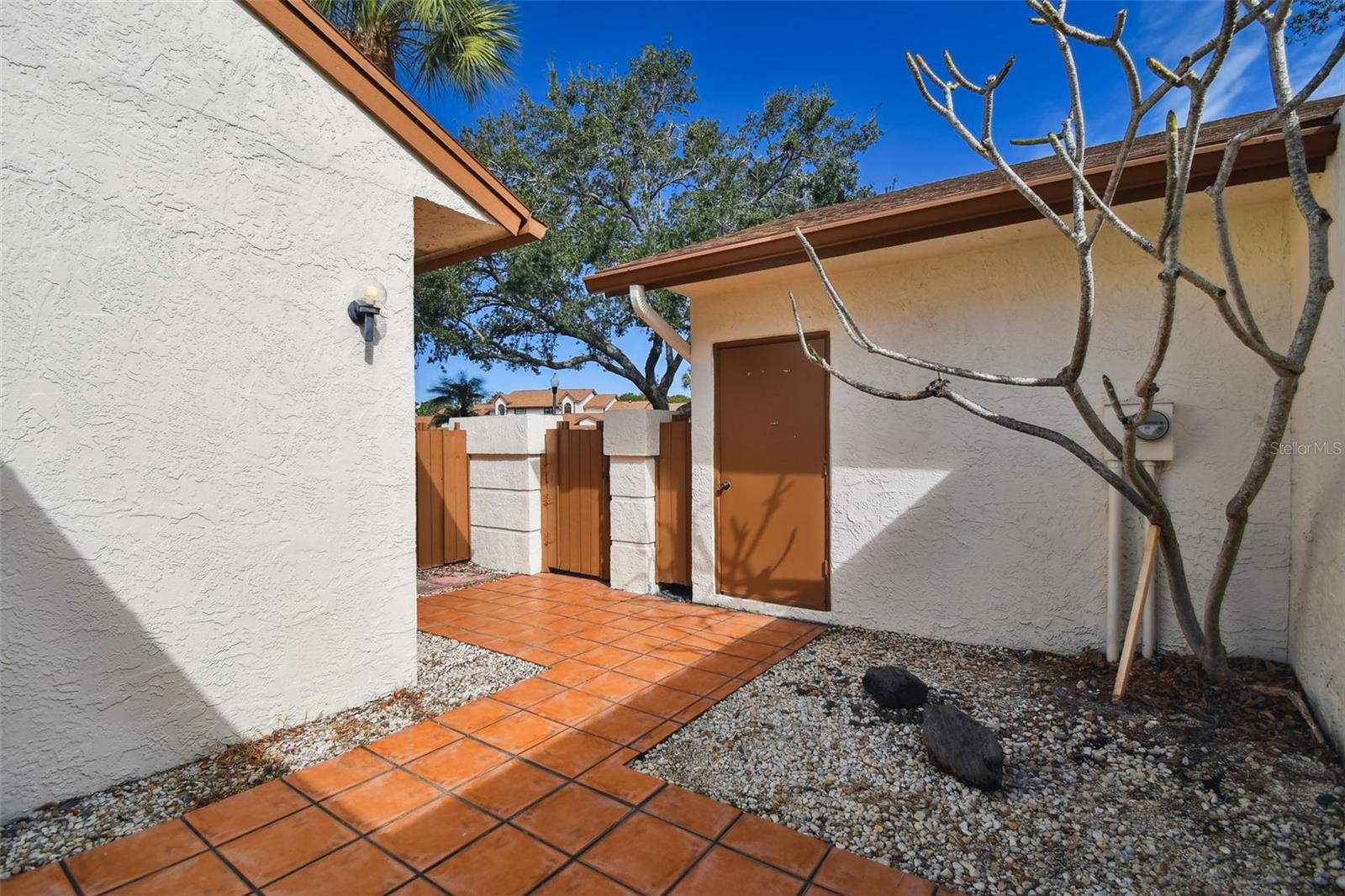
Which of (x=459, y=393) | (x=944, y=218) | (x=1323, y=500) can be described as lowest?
(x=1323, y=500)

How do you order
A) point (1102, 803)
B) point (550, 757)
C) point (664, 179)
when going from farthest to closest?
1. point (664, 179)
2. point (550, 757)
3. point (1102, 803)

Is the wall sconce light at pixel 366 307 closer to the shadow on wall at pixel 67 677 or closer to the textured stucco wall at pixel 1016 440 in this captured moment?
the shadow on wall at pixel 67 677

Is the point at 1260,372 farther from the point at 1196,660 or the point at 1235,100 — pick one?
the point at 1235,100

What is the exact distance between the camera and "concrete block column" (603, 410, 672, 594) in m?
6.31

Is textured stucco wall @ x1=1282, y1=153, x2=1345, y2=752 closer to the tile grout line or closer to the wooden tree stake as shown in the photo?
the wooden tree stake

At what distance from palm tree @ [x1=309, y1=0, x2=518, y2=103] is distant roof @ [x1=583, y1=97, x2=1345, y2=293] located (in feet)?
17.4

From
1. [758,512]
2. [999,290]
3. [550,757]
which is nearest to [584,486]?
[758,512]

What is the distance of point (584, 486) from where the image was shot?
703cm

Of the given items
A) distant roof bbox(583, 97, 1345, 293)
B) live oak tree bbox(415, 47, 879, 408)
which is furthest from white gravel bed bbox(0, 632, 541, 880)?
live oak tree bbox(415, 47, 879, 408)

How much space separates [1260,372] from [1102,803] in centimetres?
289

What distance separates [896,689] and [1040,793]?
3.00 ft

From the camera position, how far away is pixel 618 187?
16531mm

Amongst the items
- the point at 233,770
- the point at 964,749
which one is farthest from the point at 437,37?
the point at 964,749

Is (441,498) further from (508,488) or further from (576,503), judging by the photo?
(576,503)
